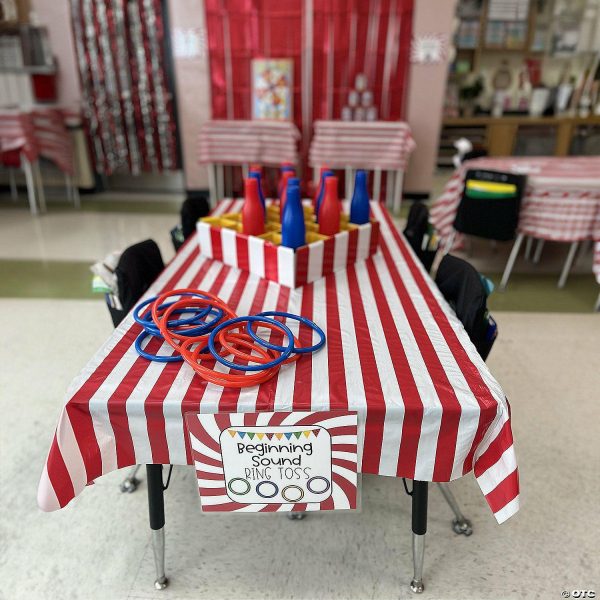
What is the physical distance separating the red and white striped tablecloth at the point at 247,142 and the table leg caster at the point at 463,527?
395 centimetres

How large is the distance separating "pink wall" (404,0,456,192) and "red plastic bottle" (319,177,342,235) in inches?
156

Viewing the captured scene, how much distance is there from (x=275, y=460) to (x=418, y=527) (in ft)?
1.56

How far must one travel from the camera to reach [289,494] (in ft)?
3.78

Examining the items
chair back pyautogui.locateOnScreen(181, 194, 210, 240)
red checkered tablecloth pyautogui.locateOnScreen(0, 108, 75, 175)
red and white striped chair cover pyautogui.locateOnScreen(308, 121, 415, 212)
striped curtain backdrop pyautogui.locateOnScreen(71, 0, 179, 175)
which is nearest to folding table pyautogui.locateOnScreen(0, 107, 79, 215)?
red checkered tablecloth pyautogui.locateOnScreen(0, 108, 75, 175)

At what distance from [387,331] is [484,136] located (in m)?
6.65

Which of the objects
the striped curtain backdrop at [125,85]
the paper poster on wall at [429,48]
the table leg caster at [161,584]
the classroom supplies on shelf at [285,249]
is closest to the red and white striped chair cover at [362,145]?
the paper poster on wall at [429,48]

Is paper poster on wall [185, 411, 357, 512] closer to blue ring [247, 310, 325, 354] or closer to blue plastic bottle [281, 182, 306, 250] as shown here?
blue ring [247, 310, 325, 354]

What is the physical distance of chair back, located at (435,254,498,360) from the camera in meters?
1.43

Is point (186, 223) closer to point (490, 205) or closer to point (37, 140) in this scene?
point (490, 205)

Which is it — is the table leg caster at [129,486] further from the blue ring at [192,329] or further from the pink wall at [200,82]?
the pink wall at [200,82]

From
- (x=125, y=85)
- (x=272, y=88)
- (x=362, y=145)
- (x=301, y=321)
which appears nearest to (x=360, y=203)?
(x=301, y=321)

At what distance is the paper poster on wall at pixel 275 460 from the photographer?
3.45 feet

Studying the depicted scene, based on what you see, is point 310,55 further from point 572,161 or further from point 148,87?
point 572,161

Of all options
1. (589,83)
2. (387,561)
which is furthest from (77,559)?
(589,83)
